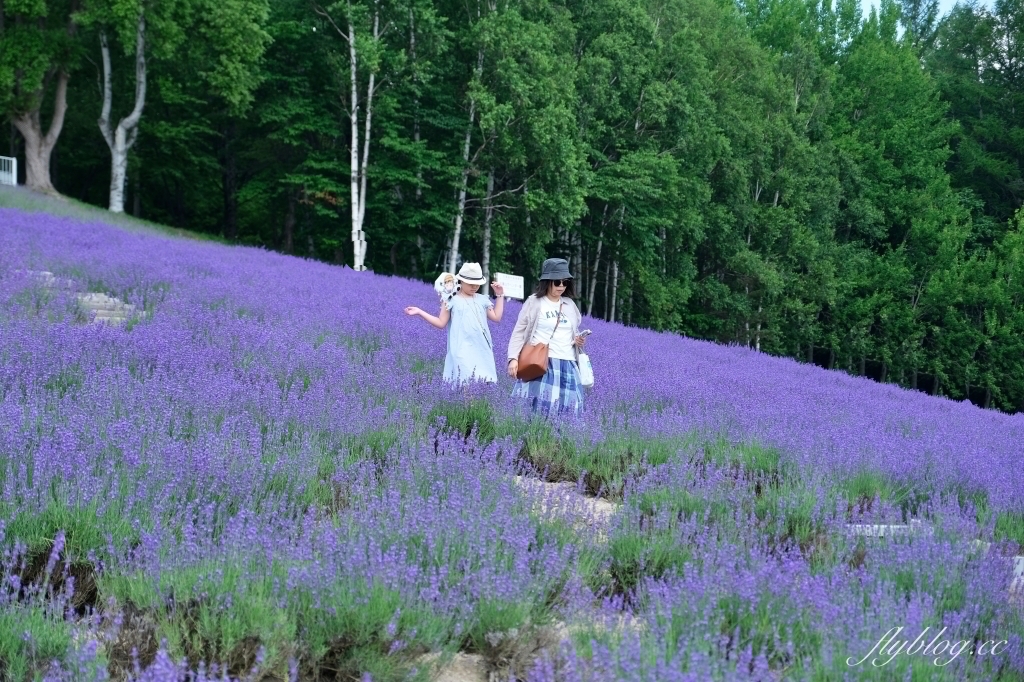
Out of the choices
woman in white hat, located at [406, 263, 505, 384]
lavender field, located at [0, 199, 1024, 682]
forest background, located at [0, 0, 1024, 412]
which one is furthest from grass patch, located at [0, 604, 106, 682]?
forest background, located at [0, 0, 1024, 412]

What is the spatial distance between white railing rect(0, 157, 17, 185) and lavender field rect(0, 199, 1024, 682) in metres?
20.1

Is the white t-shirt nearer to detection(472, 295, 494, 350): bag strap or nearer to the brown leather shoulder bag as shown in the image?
the brown leather shoulder bag

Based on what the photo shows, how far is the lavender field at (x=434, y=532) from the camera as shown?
2.90 m

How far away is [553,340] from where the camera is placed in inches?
281

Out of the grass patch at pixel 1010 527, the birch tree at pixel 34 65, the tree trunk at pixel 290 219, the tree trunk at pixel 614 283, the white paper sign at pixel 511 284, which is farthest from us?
the tree trunk at pixel 614 283

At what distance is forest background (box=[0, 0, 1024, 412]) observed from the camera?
26.3 metres

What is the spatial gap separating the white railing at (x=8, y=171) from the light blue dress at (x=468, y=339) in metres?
21.3

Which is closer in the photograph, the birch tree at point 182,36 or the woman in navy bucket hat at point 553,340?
the woman in navy bucket hat at point 553,340

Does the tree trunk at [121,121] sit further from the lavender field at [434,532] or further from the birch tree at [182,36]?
the lavender field at [434,532]

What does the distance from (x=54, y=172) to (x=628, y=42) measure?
2263 cm

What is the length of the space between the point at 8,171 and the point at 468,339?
912 inches

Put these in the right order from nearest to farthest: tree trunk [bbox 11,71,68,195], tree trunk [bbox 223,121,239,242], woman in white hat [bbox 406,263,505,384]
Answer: woman in white hat [bbox 406,263,505,384], tree trunk [bbox 11,71,68,195], tree trunk [bbox 223,121,239,242]

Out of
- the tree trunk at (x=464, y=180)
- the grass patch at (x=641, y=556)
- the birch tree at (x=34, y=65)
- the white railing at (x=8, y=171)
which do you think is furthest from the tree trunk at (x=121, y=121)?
the grass patch at (x=641, y=556)

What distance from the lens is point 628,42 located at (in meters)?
30.5
